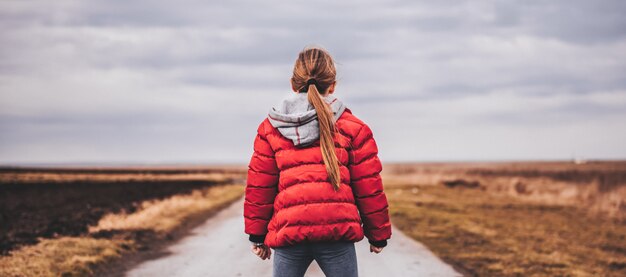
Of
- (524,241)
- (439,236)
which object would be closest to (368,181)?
(439,236)

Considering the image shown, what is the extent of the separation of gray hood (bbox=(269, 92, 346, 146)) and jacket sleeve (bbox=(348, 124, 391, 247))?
0.69 feet

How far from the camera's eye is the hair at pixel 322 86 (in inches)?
114

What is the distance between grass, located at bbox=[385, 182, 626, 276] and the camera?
32.1 ft

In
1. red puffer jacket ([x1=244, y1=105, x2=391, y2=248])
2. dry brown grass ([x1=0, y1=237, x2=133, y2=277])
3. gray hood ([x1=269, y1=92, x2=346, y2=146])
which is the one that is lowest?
dry brown grass ([x1=0, y1=237, x2=133, y2=277])

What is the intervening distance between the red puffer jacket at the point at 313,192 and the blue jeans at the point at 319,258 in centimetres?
7

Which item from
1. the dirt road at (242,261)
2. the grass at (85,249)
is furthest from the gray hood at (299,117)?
the grass at (85,249)

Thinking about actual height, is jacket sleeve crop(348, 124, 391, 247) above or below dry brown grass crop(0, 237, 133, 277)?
above

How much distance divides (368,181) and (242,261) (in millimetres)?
6633

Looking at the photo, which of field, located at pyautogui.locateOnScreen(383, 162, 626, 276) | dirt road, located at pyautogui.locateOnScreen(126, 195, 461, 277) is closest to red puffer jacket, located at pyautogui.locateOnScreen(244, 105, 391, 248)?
dirt road, located at pyautogui.locateOnScreen(126, 195, 461, 277)

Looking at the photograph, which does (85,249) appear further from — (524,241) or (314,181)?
(524,241)

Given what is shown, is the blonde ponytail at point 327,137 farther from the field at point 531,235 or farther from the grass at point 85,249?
the grass at point 85,249

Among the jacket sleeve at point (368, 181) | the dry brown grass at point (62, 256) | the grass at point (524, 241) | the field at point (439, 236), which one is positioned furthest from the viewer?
the grass at point (524, 241)

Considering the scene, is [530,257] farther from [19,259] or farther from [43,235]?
[43,235]

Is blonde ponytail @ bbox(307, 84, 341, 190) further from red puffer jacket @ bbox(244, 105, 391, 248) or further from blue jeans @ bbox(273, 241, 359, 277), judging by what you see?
blue jeans @ bbox(273, 241, 359, 277)
